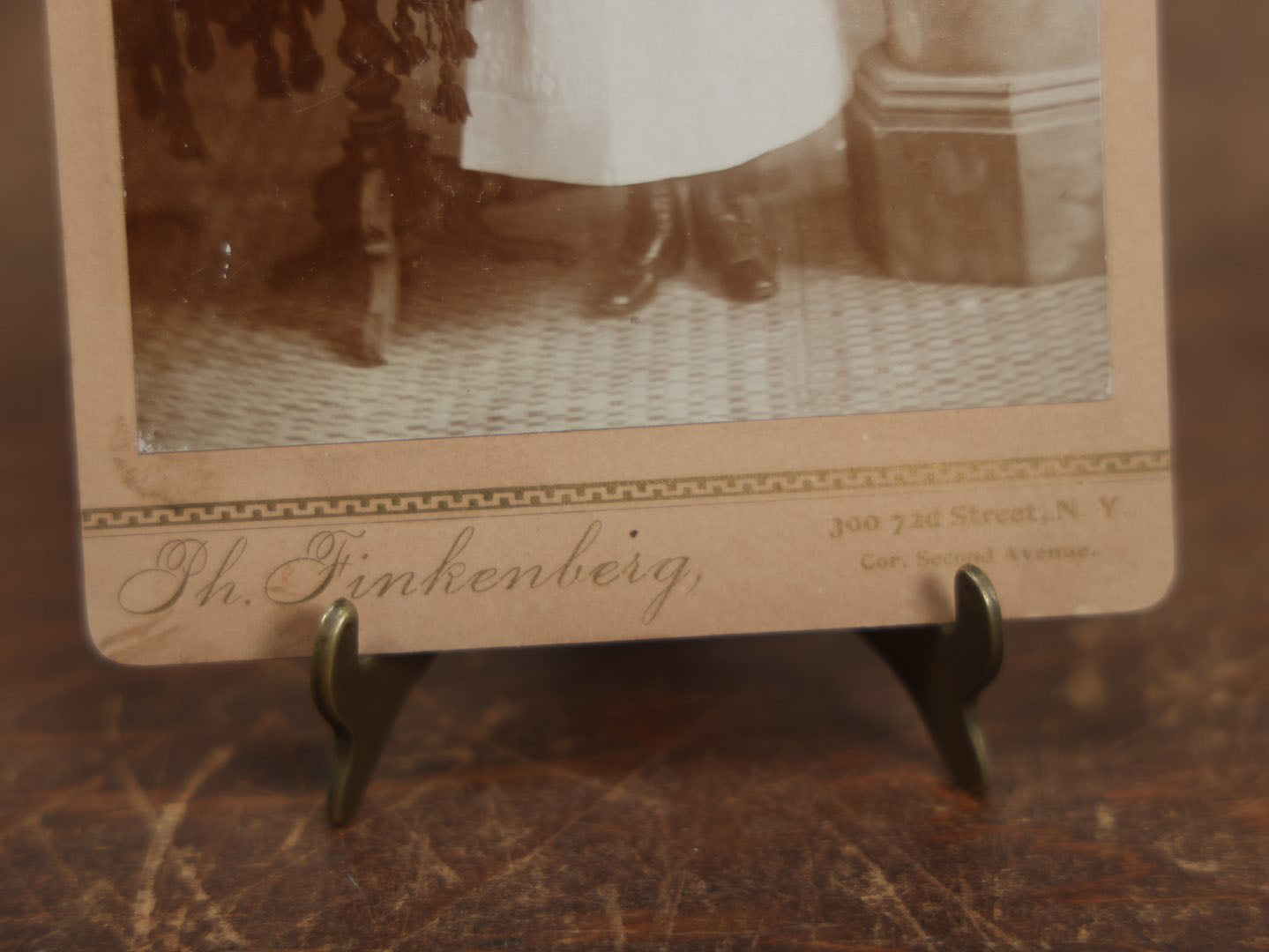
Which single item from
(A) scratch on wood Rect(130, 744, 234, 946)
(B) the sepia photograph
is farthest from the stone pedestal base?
(A) scratch on wood Rect(130, 744, 234, 946)

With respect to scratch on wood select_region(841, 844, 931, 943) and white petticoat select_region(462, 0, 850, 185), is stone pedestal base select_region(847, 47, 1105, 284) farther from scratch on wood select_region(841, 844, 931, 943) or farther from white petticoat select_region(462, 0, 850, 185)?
scratch on wood select_region(841, 844, 931, 943)

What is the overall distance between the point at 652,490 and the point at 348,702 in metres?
0.27

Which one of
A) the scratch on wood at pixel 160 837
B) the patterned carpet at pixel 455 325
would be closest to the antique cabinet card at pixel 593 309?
the patterned carpet at pixel 455 325

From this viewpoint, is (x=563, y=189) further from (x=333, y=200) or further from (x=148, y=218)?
(x=148, y=218)

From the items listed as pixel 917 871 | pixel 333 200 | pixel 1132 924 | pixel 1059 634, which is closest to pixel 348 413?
pixel 333 200

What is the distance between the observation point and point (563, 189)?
0.81 meters

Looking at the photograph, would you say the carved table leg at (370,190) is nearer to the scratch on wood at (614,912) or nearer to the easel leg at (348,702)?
the easel leg at (348,702)

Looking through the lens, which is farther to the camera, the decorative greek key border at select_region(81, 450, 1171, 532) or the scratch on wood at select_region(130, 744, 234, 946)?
the decorative greek key border at select_region(81, 450, 1171, 532)

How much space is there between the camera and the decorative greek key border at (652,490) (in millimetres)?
818

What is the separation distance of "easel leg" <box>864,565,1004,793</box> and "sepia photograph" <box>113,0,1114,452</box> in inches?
6.2

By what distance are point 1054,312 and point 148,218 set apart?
27.0 inches

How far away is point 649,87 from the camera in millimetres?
810

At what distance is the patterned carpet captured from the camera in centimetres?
81

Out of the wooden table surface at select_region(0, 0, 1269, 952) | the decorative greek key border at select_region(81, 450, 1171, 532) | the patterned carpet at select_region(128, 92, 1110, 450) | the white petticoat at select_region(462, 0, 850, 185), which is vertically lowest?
the wooden table surface at select_region(0, 0, 1269, 952)
